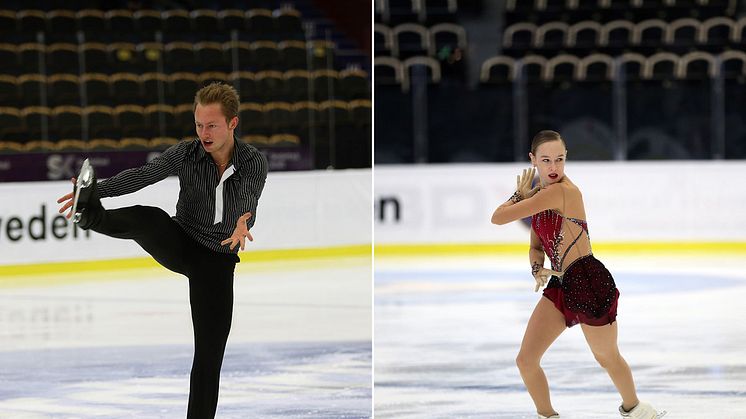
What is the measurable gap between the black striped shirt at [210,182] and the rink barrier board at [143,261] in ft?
25.6

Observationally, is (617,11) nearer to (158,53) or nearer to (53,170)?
(158,53)

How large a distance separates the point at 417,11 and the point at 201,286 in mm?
14404

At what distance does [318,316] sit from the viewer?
29.0 ft

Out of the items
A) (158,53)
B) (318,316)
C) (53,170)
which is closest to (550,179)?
(318,316)

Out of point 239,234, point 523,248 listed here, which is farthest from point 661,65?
point 239,234

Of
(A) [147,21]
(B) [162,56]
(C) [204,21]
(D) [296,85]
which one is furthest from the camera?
(C) [204,21]

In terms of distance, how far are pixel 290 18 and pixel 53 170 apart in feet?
19.6

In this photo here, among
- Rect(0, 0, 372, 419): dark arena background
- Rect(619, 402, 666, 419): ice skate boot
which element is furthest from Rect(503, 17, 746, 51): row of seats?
Rect(619, 402, 666, 419): ice skate boot

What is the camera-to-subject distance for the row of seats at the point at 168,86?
1464 cm

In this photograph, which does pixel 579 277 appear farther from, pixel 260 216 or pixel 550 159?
pixel 260 216

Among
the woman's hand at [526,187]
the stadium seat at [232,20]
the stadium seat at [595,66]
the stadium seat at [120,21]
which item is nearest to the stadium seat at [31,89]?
the stadium seat at [120,21]

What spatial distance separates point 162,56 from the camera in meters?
15.9

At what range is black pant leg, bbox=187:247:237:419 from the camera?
3963 millimetres

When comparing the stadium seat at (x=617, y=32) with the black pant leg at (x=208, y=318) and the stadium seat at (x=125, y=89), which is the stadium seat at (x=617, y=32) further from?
the black pant leg at (x=208, y=318)
